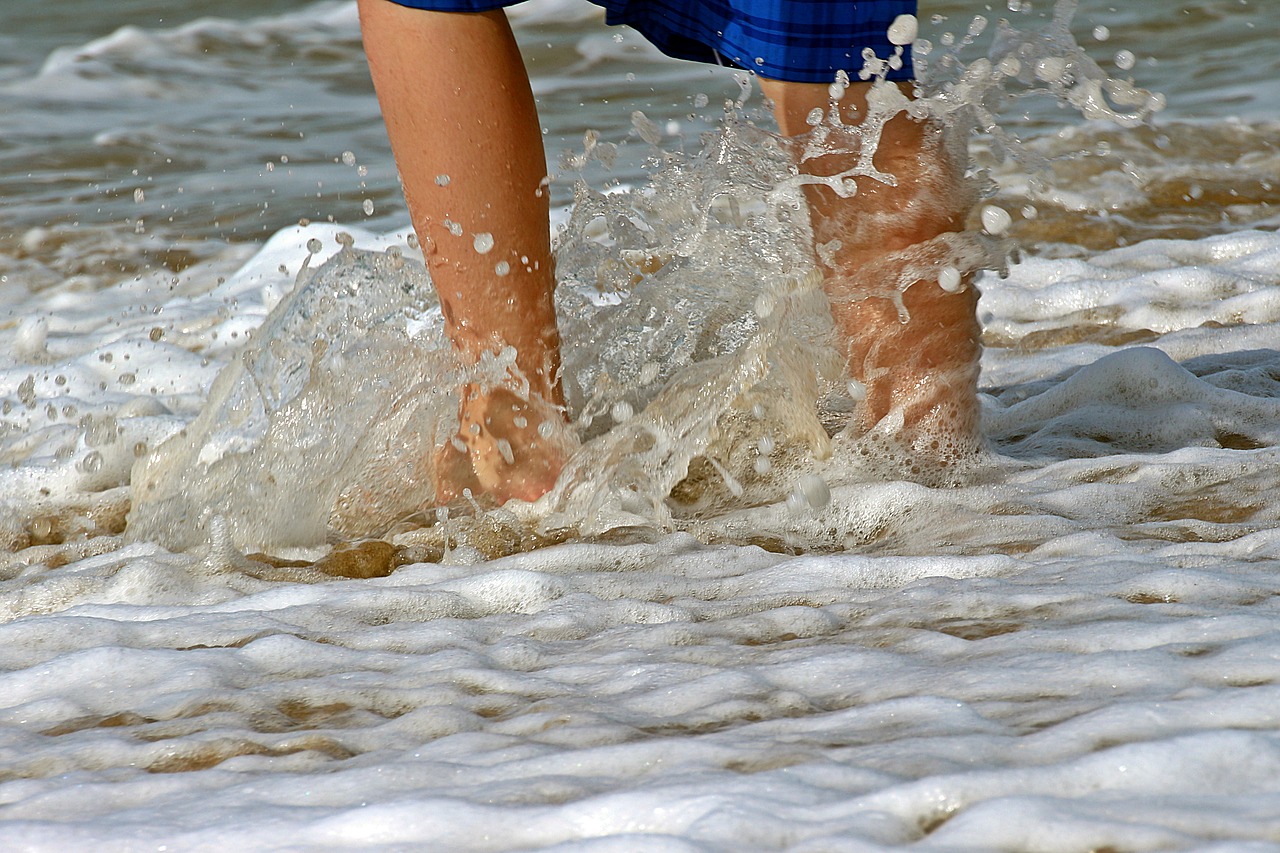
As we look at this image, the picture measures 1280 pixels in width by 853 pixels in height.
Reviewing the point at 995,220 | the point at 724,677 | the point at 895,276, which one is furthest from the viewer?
the point at 895,276

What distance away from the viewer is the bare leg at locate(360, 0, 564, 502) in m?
1.93

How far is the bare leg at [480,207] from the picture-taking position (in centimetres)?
193

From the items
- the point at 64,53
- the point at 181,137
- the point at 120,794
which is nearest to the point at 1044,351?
the point at 120,794

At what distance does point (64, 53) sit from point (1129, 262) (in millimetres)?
7465

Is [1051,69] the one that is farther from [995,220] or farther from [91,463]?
[91,463]

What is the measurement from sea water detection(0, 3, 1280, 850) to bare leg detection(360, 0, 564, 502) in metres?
0.12

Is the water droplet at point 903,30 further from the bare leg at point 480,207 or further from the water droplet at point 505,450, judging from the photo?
the water droplet at point 505,450

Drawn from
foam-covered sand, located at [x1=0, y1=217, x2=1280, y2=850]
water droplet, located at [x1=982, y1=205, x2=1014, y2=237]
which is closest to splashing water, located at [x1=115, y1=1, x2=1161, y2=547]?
water droplet, located at [x1=982, y1=205, x2=1014, y2=237]

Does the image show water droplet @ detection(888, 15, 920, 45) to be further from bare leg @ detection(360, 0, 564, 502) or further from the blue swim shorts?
bare leg @ detection(360, 0, 564, 502)

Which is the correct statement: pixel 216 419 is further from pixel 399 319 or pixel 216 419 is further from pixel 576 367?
pixel 576 367

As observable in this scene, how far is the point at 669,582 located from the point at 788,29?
859 mm

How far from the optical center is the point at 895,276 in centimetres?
206

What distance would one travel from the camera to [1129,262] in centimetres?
352

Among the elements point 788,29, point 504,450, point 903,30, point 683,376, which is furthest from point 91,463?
point 903,30
